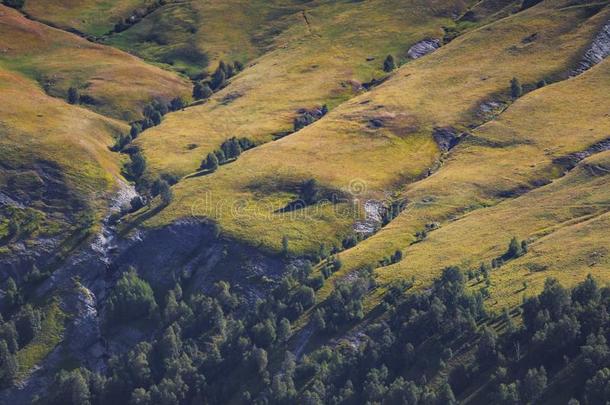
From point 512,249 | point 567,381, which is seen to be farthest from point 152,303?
point 567,381

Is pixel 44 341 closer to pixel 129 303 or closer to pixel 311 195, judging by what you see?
pixel 129 303

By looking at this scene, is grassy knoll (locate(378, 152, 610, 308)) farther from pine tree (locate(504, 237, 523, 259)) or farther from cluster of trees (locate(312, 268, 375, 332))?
cluster of trees (locate(312, 268, 375, 332))

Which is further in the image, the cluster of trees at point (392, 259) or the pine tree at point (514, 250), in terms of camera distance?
the cluster of trees at point (392, 259)

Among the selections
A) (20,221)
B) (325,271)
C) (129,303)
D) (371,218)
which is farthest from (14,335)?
(371,218)

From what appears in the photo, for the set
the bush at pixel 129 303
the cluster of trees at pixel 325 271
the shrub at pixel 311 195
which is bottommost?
the bush at pixel 129 303

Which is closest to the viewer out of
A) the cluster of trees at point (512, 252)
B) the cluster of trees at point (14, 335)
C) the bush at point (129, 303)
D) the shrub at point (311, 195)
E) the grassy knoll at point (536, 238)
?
the grassy knoll at point (536, 238)

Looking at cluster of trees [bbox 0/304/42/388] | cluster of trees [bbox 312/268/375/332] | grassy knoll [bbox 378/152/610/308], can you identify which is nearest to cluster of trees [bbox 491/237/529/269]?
grassy knoll [bbox 378/152/610/308]

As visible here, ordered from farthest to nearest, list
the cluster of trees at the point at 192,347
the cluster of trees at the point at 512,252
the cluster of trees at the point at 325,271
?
the cluster of trees at the point at 325,271 → the cluster of trees at the point at 512,252 → the cluster of trees at the point at 192,347

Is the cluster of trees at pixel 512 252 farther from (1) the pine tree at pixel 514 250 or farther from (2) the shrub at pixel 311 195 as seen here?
(2) the shrub at pixel 311 195

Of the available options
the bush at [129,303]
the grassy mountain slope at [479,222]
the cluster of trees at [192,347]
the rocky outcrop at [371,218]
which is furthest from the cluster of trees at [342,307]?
the bush at [129,303]
